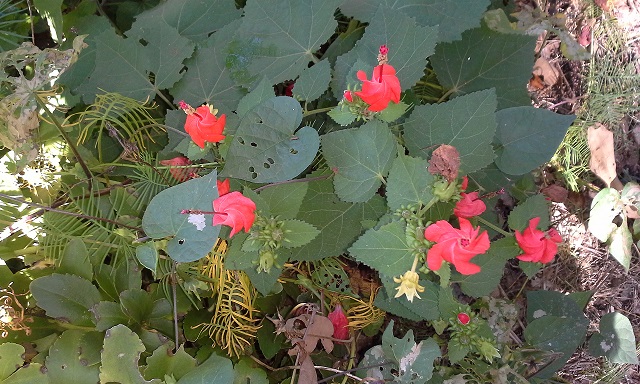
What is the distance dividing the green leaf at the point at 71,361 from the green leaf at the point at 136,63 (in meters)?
0.57

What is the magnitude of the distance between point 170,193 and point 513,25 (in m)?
1.00

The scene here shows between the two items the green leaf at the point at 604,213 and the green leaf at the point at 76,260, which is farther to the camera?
the green leaf at the point at 604,213

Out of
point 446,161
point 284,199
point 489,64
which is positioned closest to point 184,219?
point 284,199

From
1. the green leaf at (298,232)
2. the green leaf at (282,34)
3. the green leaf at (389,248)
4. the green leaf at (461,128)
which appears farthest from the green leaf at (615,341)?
the green leaf at (282,34)

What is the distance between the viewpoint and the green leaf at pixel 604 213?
4.79 feet

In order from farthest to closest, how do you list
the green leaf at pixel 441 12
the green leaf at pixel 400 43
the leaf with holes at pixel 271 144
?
the green leaf at pixel 441 12 → the green leaf at pixel 400 43 → the leaf with holes at pixel 271 144

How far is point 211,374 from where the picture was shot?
3.47ft

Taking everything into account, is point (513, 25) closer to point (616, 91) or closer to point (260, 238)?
point (616, 91)

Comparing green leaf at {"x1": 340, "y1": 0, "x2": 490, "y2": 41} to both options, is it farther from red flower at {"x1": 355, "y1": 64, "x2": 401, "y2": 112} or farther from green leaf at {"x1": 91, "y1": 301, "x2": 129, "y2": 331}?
green leaf at {"x1": 91, "y1": 301, "x2": 129, "y2": 331}

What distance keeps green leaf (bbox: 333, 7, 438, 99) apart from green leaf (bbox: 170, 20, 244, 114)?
0.31 meters

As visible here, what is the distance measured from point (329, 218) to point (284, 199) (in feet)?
0.48

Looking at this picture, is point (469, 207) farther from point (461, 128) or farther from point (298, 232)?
point (298, 232)

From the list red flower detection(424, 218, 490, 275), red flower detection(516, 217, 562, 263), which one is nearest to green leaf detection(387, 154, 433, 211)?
red flower detection(424, 218, 490, 275)

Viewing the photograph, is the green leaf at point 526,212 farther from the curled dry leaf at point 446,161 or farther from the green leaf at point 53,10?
the green leaf at point 53,10
